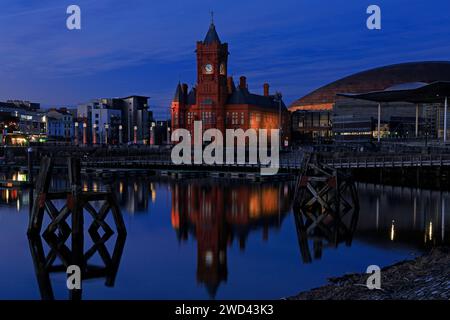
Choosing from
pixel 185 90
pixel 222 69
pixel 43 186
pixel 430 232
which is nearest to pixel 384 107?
pixel 222 69

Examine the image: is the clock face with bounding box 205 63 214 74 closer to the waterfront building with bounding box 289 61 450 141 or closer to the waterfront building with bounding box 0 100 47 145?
the waterfront building with bounding box 289 61 450 141

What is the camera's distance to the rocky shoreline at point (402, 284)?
52.2 ft

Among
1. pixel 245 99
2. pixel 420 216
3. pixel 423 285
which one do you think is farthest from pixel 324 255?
pixel 245 99

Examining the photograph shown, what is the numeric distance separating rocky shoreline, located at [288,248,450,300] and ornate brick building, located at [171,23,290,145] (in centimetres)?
8796

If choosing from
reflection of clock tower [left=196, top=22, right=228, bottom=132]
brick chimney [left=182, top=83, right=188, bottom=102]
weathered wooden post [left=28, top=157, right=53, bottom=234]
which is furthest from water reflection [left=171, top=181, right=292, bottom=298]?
brick chimney [left=182, top=83, right=188, bottom=102]

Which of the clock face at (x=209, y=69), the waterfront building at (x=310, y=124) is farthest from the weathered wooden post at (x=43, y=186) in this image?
the waterfront building at (x=310, y=124)

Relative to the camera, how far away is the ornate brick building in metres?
110

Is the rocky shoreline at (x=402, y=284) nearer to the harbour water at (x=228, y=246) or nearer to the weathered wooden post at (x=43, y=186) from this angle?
the harbour water at (x=228, y=246)

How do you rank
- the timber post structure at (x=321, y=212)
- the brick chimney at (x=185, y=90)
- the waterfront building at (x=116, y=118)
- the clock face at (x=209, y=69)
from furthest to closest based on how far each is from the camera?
the waterfront building at (x=116, y=118)
the brick chimney at (x=185, y=90)
the clock face at (x=209, y=69)
the timber post structure at (x=321, y=212)

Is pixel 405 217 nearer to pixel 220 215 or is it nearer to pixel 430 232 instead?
pixel 430 232

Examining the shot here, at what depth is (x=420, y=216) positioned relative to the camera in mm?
37219

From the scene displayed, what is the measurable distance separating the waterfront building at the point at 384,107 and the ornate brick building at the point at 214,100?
80.1 ft

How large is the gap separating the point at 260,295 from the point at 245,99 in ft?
315
